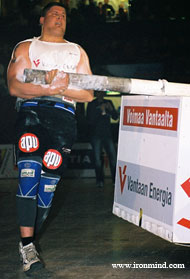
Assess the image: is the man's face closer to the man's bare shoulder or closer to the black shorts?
the man's bare shoulder

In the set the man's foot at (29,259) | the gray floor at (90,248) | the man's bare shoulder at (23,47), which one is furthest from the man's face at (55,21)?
the gray floor at (90,248)

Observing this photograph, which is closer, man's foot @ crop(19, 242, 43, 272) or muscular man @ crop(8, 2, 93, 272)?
man's foot @ crop(19, 242, 43, 272)

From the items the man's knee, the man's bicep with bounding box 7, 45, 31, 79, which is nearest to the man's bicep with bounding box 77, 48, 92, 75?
the man's bicep with bounding box 7, 45, 31, 79

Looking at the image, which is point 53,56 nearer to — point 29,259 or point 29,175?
point 29,175

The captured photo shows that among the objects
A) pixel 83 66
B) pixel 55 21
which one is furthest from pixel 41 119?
pixel 55 21

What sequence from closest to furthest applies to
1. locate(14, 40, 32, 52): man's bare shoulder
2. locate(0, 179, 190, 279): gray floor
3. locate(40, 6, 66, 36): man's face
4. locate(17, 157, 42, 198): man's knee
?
locate(0, 179, 190, 279): gray floor < locate(17, 157, 42, 198): man's knee < locate(14, 40, 32, 52): man's bare shoulder < locate(40, 6, 66, 36): man's face

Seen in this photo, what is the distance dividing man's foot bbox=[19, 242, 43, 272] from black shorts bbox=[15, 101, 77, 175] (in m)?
0.71

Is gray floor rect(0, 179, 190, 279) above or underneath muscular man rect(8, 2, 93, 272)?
underneath

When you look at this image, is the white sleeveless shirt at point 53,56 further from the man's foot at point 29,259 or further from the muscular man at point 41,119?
the man's foot at point 29,259

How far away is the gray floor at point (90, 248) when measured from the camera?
4.76m

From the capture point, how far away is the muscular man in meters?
4.98

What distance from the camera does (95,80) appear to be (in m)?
4.84

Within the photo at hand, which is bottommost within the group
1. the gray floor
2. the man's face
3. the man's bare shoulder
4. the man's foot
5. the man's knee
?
the gray floor

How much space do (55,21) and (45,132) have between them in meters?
1.01
